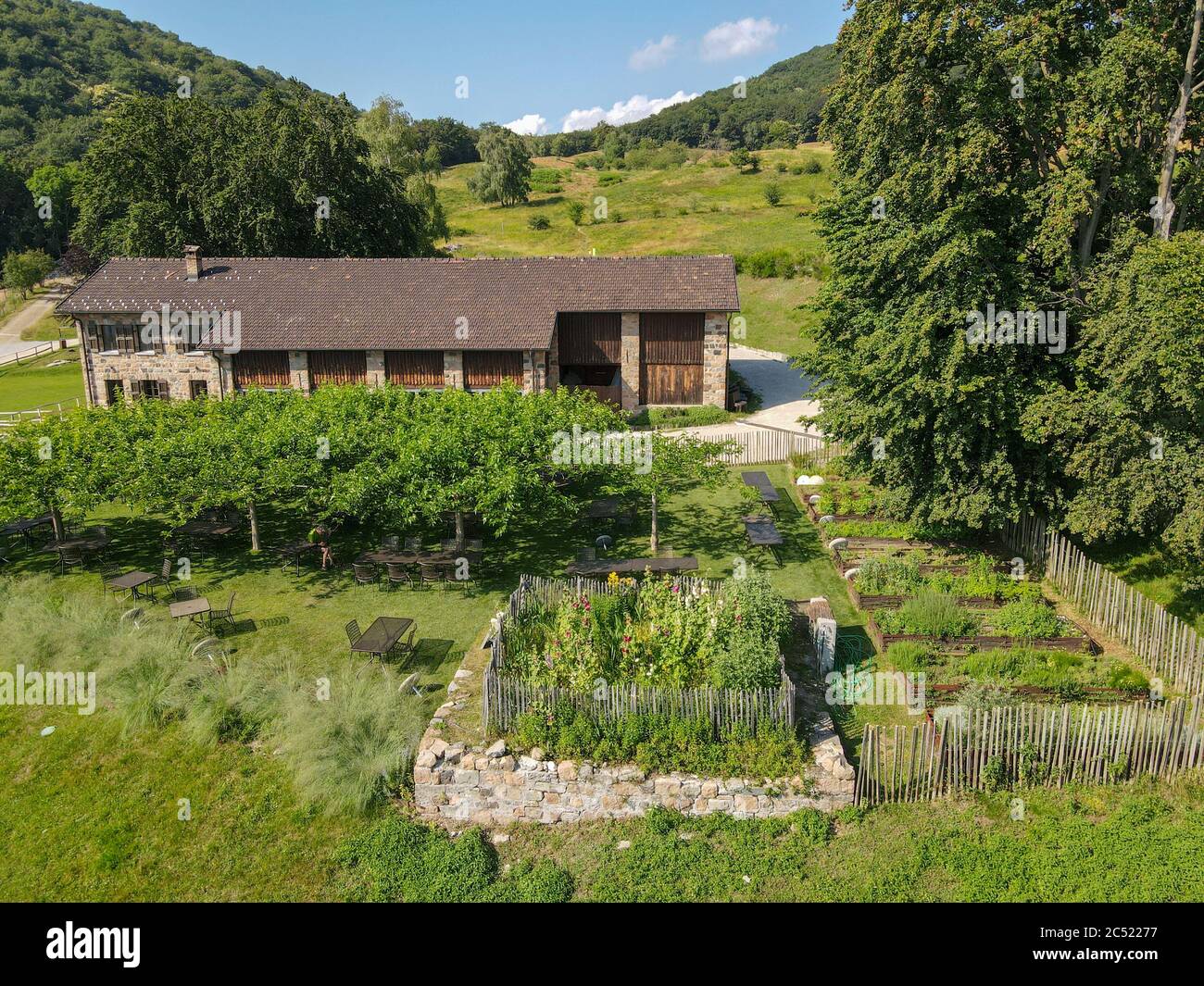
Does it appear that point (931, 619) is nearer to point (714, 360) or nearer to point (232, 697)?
point (232, 697)

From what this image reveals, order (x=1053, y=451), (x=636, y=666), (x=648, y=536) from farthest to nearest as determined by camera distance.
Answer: (x=648, y=536), (x=1053, y=451), (x=636, y=666)

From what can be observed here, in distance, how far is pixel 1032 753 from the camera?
1216 cm

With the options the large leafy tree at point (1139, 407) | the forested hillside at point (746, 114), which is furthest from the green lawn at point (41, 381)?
the forested hillside at point (746, 114)

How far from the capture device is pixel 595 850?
11492 mm

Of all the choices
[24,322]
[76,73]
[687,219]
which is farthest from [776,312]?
[76,73]

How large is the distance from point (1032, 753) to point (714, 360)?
23743mm

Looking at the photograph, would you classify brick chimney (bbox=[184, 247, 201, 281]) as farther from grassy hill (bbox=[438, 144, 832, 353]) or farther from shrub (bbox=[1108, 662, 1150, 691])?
shrub (bbox=[1108, 662, 1150, 691])

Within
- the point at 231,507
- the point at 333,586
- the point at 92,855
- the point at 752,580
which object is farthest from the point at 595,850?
the point at 231,507

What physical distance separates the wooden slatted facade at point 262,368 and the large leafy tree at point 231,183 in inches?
449

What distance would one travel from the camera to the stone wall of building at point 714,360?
33594 mm
